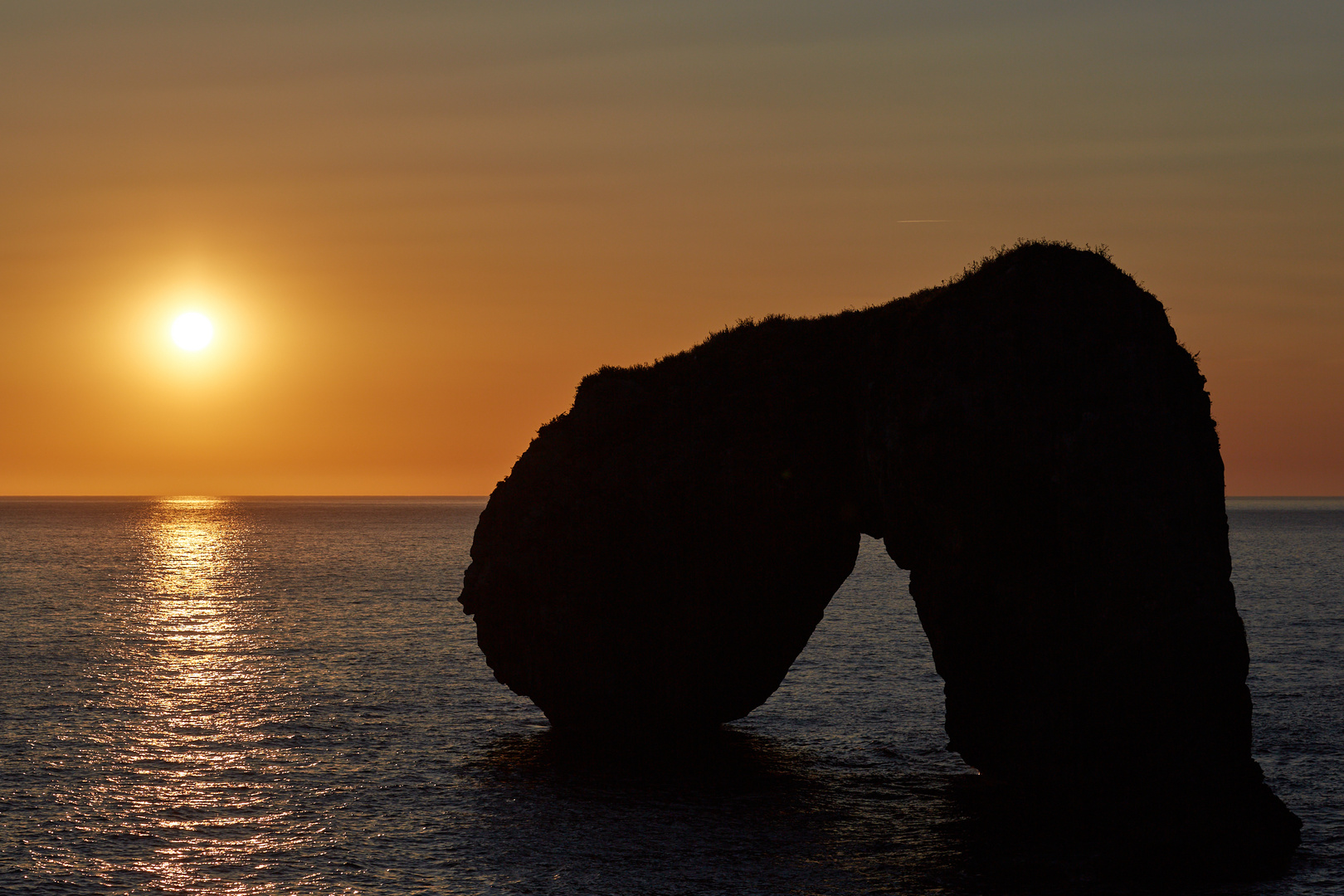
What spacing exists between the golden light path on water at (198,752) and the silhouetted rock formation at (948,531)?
30.1ft

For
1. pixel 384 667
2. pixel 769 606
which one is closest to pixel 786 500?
pixel 769 606

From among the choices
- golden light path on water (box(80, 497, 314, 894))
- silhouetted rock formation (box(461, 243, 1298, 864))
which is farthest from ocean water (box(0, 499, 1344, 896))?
silhouetted rock formation (box(461, 243, 1298, 864))

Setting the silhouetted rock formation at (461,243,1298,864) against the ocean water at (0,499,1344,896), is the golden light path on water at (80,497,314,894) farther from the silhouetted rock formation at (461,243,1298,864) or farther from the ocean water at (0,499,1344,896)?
the silhouetted rock formation at (461,243,1298,864)

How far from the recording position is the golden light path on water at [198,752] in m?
27.3

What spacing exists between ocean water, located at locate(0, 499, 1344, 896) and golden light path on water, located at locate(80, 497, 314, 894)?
12cm

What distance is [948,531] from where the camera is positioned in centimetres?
3116

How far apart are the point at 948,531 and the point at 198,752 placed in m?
24.0

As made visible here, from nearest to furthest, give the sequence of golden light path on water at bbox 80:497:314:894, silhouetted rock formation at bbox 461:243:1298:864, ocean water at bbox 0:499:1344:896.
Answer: ocean water at bbox 0:499:1344:896 < golden light path on water at bbox 80:497:314:894 < silhouetted rock formation at bbox 461:243:1298:864

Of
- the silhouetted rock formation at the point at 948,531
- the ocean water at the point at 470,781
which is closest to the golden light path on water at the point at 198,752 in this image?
the ocean water at the point at 470,781

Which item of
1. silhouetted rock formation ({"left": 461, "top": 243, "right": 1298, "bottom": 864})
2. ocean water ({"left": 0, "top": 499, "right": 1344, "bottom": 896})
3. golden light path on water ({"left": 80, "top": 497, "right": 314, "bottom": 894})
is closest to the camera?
ocean water ({"left": 0, "top": 499, "right": 1344, "bottom": 896})

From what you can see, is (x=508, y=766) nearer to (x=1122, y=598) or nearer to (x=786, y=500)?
(x=786, y=500)

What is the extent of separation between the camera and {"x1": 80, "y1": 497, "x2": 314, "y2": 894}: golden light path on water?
89.5 ft

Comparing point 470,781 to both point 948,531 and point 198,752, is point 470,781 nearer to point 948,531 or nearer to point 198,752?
point 198,752

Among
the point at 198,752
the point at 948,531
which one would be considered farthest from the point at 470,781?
the point at 948,531
